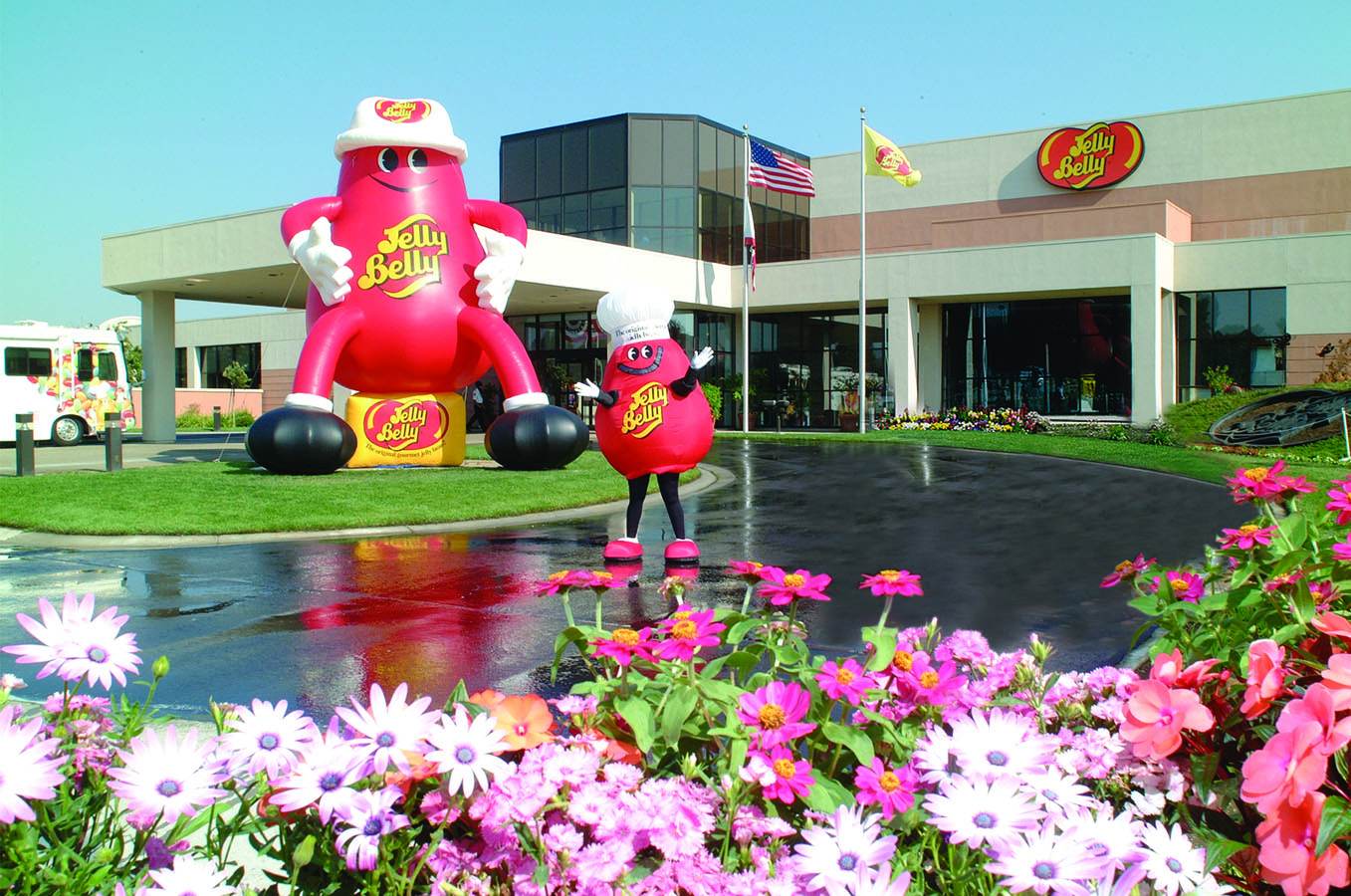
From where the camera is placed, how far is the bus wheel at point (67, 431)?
28578mm

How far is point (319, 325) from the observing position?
51.0ft

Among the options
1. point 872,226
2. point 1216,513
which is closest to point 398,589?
point 1216,513

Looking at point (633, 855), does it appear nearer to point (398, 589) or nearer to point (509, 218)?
point (398, 589)

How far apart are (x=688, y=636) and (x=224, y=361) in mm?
52141

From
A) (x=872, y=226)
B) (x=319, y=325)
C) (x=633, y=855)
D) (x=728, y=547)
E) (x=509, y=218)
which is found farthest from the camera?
(x=872, y=226)

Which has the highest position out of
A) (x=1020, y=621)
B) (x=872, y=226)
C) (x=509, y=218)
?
(x=872, y=226)

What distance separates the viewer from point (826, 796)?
1905mm

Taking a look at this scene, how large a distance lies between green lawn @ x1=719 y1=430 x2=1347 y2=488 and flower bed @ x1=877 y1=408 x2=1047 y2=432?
97 cm

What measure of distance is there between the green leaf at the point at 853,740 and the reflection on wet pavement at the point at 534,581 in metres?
3.54

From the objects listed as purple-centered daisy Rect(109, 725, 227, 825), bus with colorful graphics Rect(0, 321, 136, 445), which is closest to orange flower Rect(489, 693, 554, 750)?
purple-centered daisy Rect(109, 725, 227, 825)

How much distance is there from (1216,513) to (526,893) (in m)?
12.6

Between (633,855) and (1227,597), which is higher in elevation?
(1227,597)

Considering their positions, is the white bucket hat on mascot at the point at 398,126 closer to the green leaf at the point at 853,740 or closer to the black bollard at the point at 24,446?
the black bollard at the point at 24,446

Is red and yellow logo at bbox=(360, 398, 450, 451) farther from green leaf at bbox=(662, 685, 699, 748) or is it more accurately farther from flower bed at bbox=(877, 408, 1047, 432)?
flower bed at bbox=(877, 408, 1047, 432)
